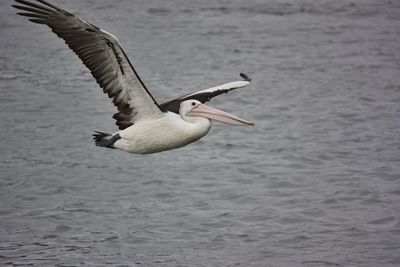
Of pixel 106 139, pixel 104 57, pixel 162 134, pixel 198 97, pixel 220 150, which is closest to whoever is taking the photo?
pixel 104 57

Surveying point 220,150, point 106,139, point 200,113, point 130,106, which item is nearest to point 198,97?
point 200,113

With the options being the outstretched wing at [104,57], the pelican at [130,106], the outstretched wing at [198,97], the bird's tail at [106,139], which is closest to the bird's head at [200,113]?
the pelican at [130,106]

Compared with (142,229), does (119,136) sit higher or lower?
higher

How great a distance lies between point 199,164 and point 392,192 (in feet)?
8.51

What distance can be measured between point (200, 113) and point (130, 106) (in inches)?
26.6

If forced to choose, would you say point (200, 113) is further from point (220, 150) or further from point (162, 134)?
point (220, 150)

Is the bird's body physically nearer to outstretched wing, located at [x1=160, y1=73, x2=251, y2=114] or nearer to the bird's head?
the bird's head

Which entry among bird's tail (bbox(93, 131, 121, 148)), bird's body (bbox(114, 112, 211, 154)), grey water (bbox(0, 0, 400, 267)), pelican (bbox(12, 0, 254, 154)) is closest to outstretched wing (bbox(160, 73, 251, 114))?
pelican (bbox(12, 0, 254, 154))

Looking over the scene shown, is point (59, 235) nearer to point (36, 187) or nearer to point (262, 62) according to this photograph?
point (36, 187)

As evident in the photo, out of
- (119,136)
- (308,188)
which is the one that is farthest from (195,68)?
(119,136)

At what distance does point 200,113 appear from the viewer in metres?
9.23

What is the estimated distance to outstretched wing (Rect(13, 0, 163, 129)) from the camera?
864 cm

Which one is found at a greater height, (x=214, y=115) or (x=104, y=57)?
(x=104, y=57)

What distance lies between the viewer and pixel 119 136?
9320 millimetres
